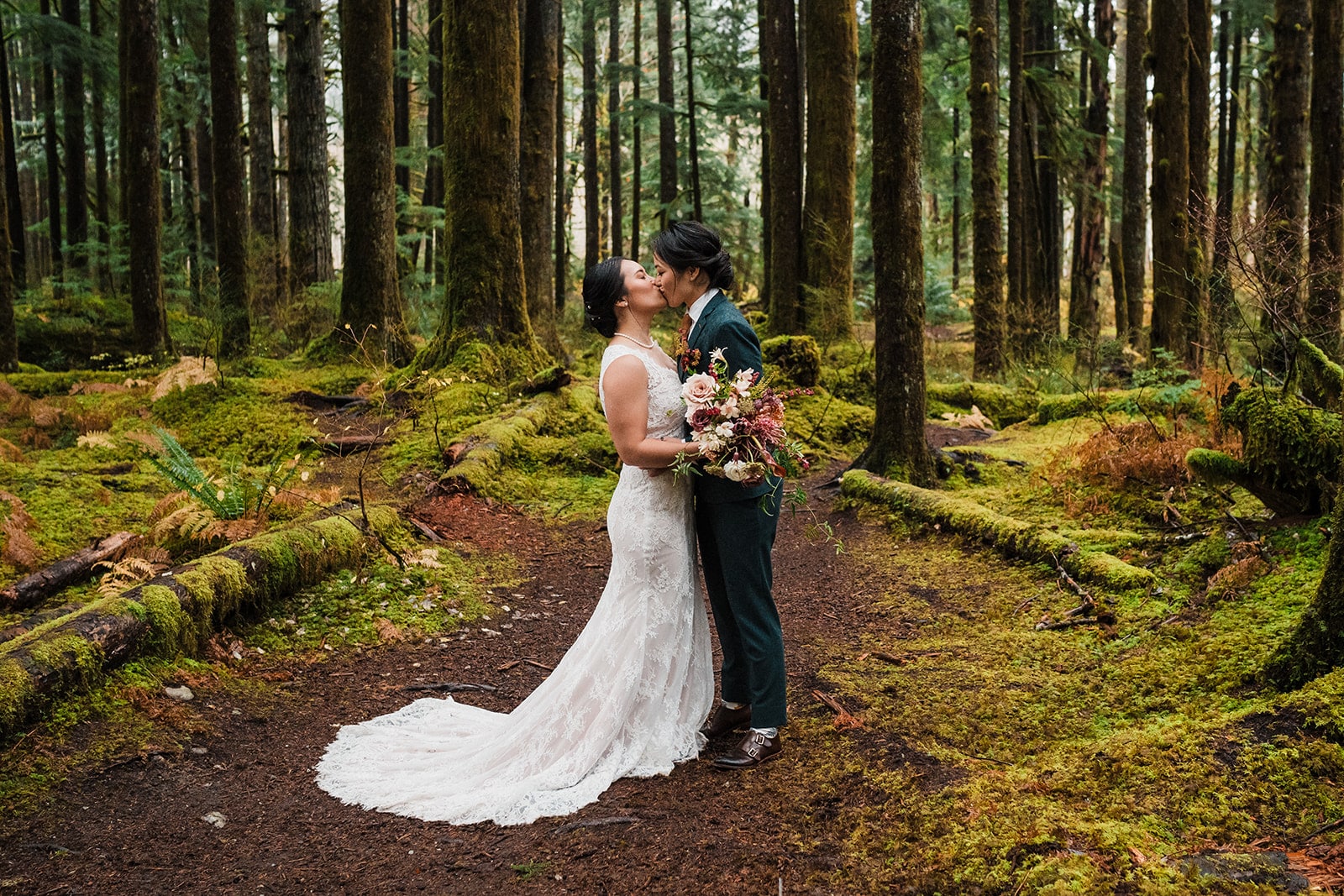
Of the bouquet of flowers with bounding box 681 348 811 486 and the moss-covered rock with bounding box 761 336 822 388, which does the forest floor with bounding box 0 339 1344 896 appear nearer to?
the bouquet of flowers with bounding box 681 348 811 486

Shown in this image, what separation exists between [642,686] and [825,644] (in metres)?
1.81

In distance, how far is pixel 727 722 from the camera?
180 inches

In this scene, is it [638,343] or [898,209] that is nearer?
[638,343]

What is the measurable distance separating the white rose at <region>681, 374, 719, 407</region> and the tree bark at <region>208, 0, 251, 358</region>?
10977 millimetres

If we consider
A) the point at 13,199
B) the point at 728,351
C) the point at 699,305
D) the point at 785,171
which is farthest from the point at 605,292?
the point at 13,199

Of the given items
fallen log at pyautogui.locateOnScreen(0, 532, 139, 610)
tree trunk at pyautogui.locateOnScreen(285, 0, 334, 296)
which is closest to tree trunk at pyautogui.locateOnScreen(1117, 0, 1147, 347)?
tree trunk at pyautogui.locateOnScreen(285, 0, 334, 296)

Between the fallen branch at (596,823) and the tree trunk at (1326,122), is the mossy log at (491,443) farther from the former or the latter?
the tree trunk at (1326,122)

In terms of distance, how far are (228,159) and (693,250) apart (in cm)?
1167

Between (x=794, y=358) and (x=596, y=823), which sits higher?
(x=794, y=358)

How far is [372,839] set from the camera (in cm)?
371

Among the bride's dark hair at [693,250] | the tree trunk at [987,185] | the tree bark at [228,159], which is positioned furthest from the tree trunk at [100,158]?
the bride's dark hair at [693,250]

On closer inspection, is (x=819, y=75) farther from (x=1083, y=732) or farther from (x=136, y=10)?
(x=1083, y=732)

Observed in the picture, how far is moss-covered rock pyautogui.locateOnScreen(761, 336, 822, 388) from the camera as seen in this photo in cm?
1218

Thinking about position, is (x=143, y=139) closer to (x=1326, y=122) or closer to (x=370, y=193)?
(x=370, y=193)
